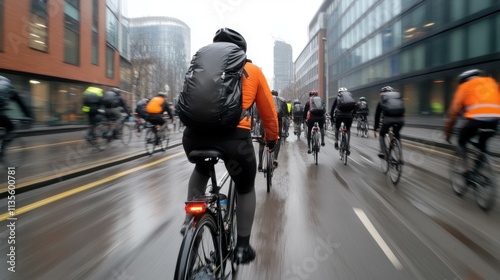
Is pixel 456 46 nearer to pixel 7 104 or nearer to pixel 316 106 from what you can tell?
pixel 316 106

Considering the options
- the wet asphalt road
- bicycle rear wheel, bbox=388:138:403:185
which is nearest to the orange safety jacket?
the wet asphalt road

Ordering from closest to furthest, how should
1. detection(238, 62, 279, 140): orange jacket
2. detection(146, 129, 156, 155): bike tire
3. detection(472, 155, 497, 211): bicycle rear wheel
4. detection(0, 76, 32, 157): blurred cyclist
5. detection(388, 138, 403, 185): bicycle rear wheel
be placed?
detection(238, 62, 279, 140): orange jacket, detection(472, 155, 497, 211): bicycle rear wheel, detection(388, 138, 403, 185): bicycle rear wheel, detection(0, 76, 32, 157): blurred cyclist, detection(146, 129, 156, 155): bike tire

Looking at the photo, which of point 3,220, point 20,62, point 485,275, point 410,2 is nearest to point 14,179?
point 3,220

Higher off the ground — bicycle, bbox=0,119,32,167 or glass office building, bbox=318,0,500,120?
glass office building, bbox=318,0,500,120

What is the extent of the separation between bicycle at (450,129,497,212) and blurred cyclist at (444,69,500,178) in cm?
10

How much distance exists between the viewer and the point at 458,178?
5637 mm

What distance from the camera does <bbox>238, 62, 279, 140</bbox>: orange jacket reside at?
2.39 m

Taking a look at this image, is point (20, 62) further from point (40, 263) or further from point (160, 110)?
point (40, 263)

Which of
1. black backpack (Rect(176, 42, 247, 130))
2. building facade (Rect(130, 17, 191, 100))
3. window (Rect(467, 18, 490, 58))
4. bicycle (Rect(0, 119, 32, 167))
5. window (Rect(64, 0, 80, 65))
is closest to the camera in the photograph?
black backpack (Rect(176, 42, 247, 130))

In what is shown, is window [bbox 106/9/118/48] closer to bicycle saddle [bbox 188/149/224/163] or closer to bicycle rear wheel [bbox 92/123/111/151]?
bicycle rear wheel [bbox 92/123/111/151]

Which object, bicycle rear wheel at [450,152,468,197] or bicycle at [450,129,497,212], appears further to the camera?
bicycle rear wheel at [450,152,468,197]

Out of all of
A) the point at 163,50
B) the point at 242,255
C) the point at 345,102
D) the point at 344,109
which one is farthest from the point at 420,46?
the point at 163,50

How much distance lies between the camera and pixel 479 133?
5062 mm

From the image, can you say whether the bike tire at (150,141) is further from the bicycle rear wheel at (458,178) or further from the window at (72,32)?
the window at (72,32)
